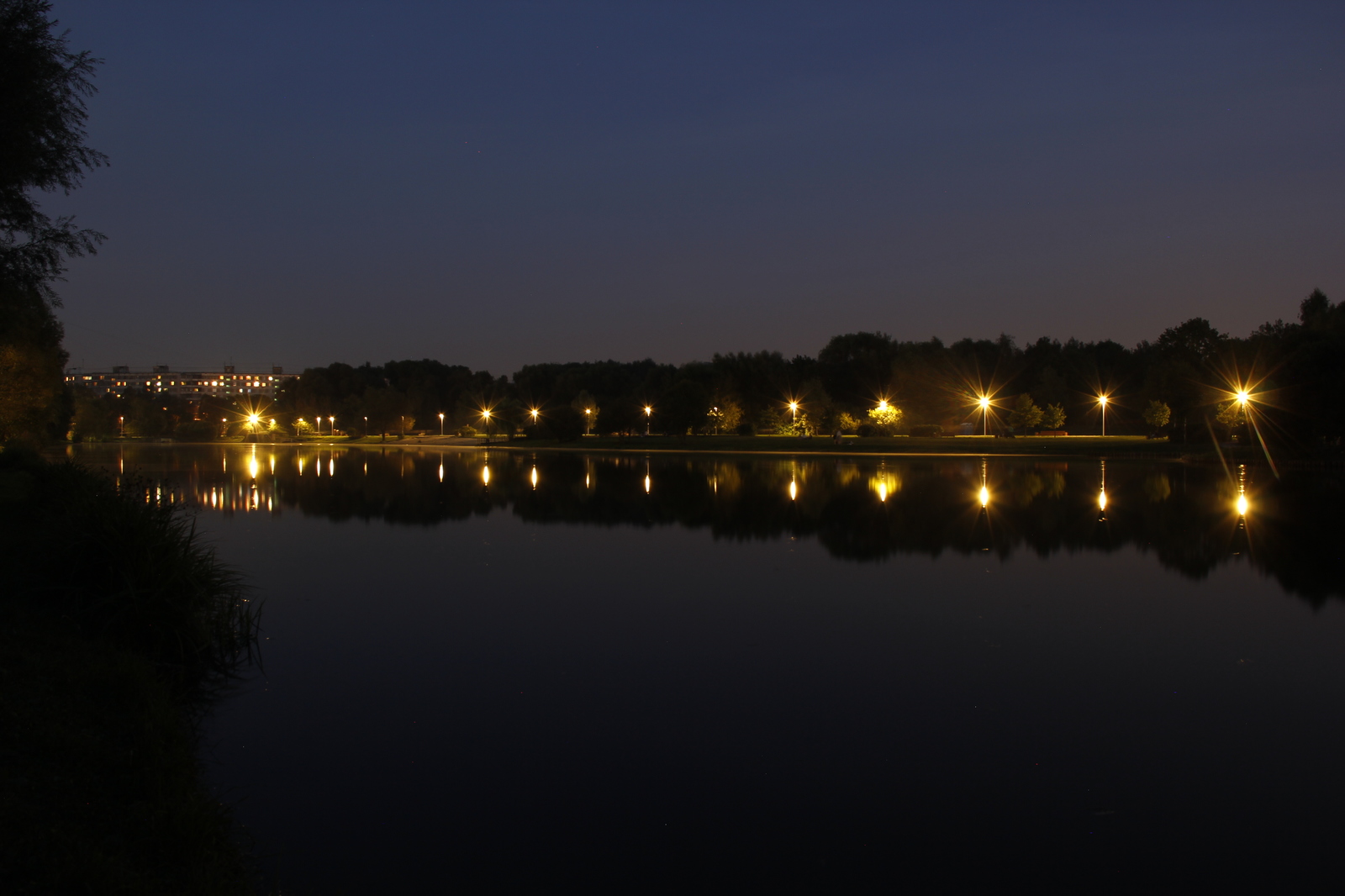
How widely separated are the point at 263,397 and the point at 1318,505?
164630mm

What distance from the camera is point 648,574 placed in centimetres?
1412

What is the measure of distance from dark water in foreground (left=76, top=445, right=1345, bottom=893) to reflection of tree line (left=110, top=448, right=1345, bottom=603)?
39 centimetres

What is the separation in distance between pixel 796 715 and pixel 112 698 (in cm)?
548

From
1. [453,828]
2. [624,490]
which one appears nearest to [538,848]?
[453,828]

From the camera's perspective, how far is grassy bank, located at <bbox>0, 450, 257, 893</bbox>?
14.6 feet

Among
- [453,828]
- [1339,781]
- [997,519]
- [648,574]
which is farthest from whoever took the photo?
[997,519]

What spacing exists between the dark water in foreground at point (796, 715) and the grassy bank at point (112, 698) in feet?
1.92

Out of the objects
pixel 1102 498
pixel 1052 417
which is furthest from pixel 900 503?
pixel 1052 417

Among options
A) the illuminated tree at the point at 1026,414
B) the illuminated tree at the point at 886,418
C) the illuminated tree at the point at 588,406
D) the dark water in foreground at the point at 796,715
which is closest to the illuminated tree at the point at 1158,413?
the illuminated tree at the point at 1026,414

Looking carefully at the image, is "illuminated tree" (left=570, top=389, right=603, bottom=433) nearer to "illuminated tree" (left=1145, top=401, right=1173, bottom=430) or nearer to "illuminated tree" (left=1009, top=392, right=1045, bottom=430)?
"illuminated tree" (left=1009, top=392, right=1045, bottom=430)

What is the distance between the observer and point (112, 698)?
690 centimetres

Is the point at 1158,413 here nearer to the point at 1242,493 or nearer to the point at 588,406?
the point at 1242,493

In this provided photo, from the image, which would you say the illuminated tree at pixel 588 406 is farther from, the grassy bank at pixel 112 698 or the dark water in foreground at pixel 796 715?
the grassy bank at pixel 112 698

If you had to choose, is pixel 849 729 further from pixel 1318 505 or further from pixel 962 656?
pixel 1318 505
